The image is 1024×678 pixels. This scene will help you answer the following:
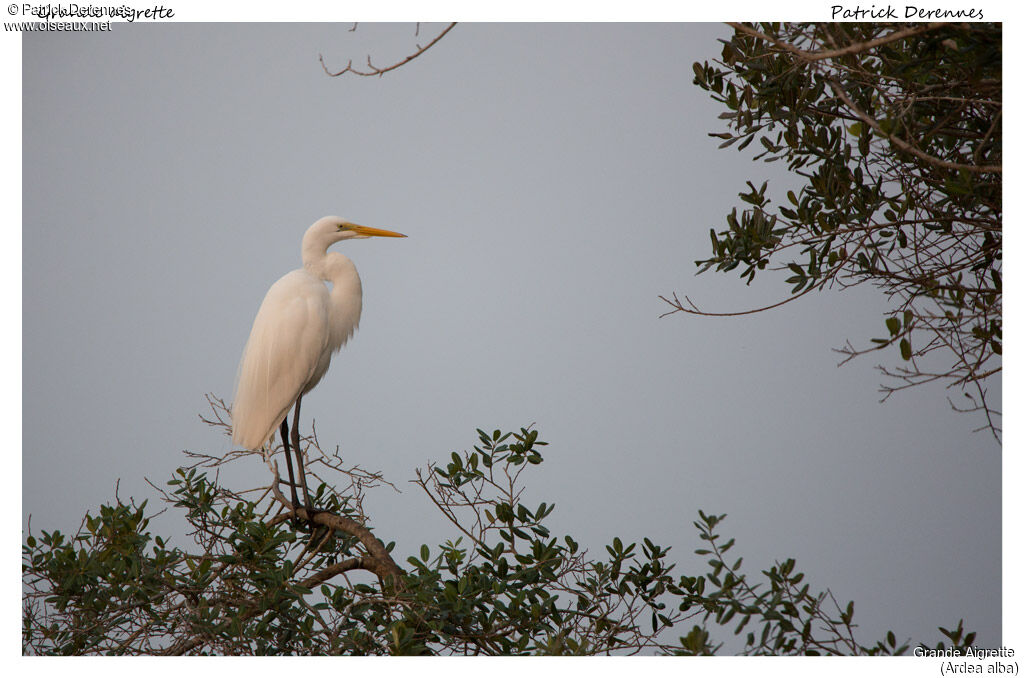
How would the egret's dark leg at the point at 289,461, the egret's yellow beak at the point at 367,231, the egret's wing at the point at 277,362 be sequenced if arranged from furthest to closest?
1. the egret's yellow beak at the point at 367,231
2. the egret's wing at the point at 277,362
3. the egret's dark leg at the point at 289,461

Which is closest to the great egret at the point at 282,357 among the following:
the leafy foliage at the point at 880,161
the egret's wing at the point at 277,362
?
the egret's wing at the point at 277,362

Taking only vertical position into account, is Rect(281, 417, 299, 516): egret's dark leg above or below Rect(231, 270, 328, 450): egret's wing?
below

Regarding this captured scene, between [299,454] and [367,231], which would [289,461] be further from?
[367,231]

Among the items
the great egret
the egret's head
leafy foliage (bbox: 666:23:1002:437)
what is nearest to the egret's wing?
the great egret

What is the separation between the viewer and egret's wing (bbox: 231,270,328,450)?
2553 mm

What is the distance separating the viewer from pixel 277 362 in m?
2.56

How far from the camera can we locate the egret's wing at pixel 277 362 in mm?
2553

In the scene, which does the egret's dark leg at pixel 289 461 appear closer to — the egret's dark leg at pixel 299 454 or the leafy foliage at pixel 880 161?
the egret's dark leg at pixel 299 454

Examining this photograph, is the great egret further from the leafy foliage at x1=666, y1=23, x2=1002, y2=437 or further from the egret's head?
the leafy foliage at x1=666, y1=23, x2=1002, y2=437

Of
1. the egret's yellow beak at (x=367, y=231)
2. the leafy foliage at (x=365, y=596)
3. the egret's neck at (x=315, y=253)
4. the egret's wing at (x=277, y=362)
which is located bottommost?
the leafy foliage at (x=365, y=596)

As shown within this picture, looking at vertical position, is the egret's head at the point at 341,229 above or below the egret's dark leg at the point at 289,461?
above

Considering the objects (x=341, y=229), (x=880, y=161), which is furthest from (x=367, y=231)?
(x=880, y=161)
